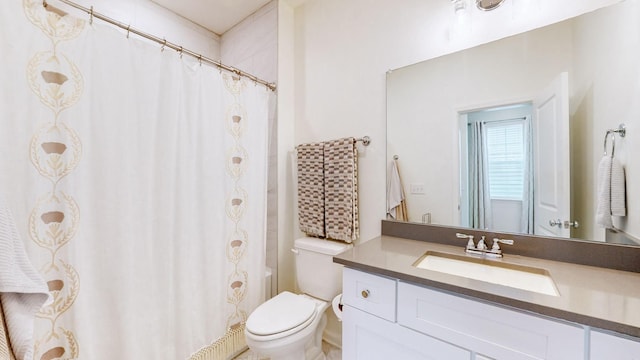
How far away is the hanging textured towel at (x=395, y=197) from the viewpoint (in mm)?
1545

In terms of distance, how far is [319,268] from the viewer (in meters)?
1.64

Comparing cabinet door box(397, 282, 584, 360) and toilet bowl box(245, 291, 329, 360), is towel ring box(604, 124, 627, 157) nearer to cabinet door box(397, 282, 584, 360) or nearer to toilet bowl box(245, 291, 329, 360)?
cabinet door box(397, 282, 584, 360)

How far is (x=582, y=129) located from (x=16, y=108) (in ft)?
7.34

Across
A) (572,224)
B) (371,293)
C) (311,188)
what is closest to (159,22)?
(311,188)

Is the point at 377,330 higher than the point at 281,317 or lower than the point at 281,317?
higher

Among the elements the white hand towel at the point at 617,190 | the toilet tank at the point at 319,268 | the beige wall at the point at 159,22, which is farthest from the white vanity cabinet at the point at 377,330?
the beige wall at the point at 159,22

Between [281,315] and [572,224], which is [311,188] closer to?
[281,315]

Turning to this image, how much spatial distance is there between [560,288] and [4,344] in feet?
5.33

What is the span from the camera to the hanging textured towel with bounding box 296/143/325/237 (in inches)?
69.8

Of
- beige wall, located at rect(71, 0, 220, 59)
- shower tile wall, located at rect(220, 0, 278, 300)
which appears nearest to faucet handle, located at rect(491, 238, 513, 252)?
shower tile wall, located at rect(220, 0, 278, 300)

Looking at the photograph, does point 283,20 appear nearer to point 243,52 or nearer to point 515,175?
point 243,52

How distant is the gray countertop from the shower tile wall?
926mm

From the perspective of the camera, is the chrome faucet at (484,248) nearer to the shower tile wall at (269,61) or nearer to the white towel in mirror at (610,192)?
the white towel in mirror at (610,192)

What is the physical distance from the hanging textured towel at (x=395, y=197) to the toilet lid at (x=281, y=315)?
0.73m
